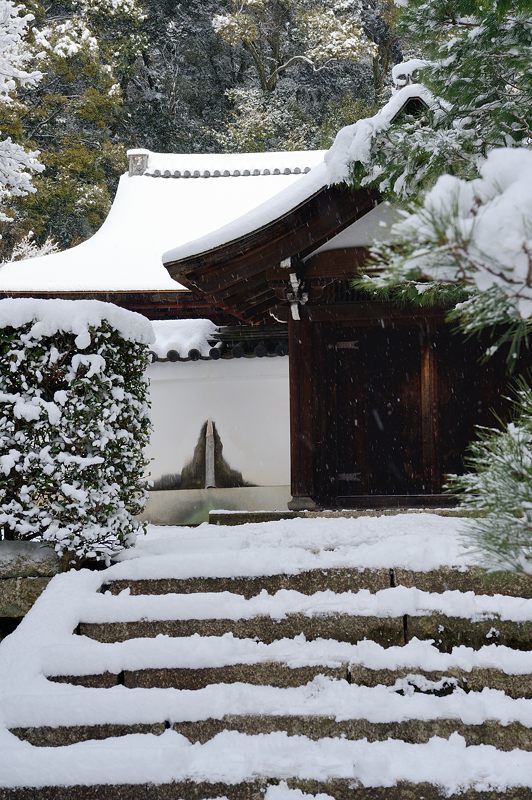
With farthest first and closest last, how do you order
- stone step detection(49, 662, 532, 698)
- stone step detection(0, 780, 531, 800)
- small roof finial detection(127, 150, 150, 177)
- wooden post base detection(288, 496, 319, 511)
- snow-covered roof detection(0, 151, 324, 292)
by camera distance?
small roof finial detection(127, 150, 150, 177)
snow-covered roof detection(0, 151, 324, 292)
wooden post base detection(288, 496, 319, 511)
stone step detection(49, 662, 532, 698)
stone step detection(0, 780, 531, 800)

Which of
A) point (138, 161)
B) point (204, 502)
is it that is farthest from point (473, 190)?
point (138, 161)

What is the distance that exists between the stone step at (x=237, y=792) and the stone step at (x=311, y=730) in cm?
28

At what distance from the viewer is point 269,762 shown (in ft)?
11.0

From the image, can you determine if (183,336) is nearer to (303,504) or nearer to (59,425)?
(303,504)

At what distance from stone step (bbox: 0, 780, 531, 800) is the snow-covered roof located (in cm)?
748

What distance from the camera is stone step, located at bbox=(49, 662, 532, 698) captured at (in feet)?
12.3

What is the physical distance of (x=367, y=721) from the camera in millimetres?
3553

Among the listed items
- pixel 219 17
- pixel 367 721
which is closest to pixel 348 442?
pixel 367 721

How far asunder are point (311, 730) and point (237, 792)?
451 mm

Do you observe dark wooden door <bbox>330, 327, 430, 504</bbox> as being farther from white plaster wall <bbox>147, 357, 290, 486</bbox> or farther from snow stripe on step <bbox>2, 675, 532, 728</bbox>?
snow stripe on step <bbox>2, 675, 532, 728</bbox>

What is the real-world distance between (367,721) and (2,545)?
2486mm

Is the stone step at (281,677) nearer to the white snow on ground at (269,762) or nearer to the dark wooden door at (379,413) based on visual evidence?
the white snow on ground at (269,762)

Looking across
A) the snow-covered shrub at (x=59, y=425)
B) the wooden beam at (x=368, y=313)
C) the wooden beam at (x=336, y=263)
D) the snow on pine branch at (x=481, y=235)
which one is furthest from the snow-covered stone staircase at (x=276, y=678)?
the wooden beam at (x=368, y=313)

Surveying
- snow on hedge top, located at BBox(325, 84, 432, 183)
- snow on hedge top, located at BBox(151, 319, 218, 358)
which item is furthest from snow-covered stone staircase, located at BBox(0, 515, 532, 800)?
snow on hedge top, located at BBox(151, 319, 218, 358)
